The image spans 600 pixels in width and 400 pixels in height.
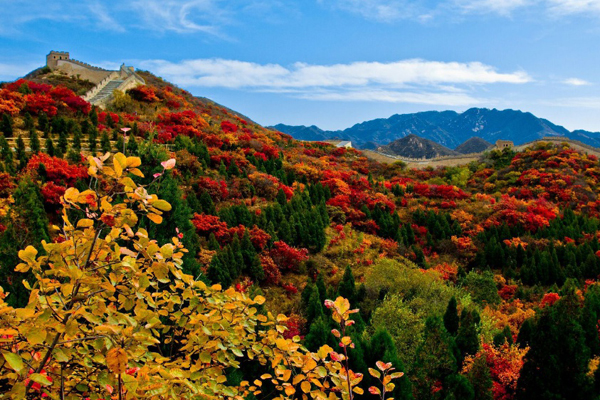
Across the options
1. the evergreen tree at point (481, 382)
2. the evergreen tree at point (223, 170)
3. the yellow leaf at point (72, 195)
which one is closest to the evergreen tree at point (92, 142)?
the evergreen tree at point (223, 170)

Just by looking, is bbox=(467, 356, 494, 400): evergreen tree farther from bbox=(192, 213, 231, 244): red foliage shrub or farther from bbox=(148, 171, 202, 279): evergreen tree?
bbox=(192, 213, 231, 244): red foliage shrub

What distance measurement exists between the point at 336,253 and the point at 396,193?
11494 millimetres

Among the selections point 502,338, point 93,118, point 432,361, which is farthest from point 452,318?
point 93,118

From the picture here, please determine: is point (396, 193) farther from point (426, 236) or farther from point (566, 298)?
point (566, 298)

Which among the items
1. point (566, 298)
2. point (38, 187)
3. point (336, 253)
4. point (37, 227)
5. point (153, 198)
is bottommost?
point (336, 253)

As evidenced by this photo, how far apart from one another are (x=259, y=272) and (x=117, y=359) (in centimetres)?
1218

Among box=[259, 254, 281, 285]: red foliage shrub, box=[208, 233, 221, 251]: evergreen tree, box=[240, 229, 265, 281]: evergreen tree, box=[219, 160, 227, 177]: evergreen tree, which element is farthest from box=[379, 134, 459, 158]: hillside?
box=[208, 233, 221, 251]: evergreen tree

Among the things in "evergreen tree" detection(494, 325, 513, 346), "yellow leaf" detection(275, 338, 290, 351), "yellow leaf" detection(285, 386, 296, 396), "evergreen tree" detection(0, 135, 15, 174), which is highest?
"evergreen tree" detection(0, 135, 15, 174)

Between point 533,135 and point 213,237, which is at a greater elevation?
point 533,135

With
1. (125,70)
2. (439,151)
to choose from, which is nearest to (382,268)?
(125,70)

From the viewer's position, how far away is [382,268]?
15.5 meters

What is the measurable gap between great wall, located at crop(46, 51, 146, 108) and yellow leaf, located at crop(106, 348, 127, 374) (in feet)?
111

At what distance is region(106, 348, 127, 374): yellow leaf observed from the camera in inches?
84.8

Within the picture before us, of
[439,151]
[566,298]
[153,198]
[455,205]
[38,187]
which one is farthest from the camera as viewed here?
[439,151]
